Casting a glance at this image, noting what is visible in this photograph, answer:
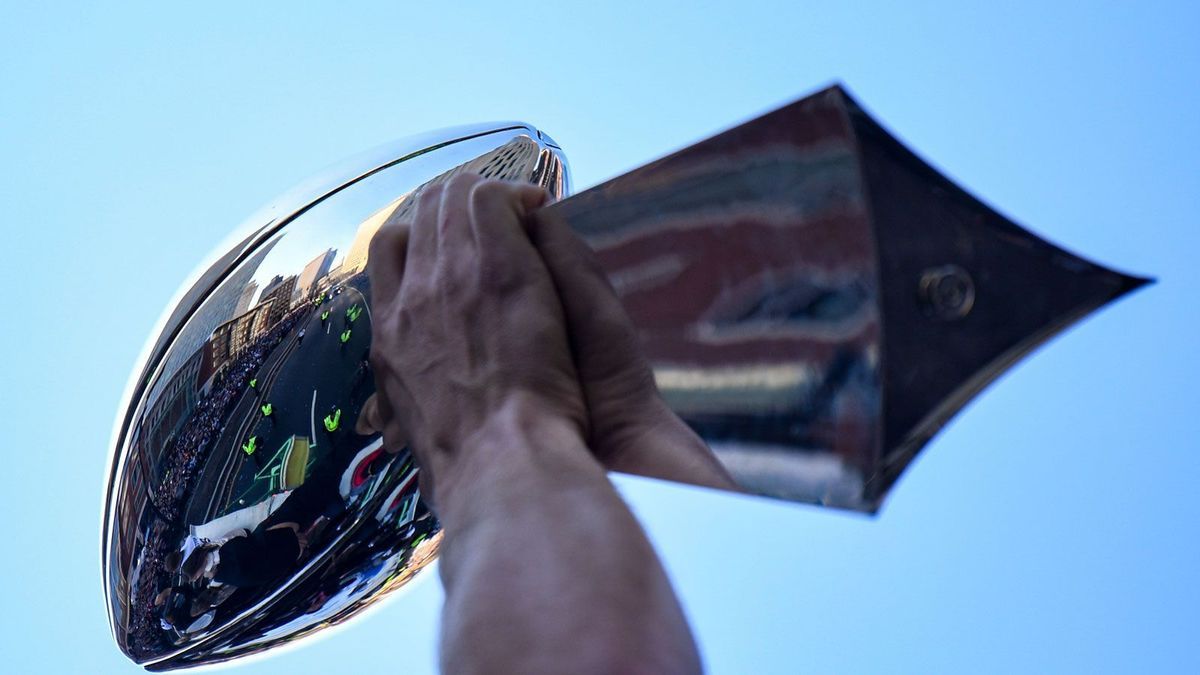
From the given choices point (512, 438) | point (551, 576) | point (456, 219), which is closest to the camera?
point (551, 576)

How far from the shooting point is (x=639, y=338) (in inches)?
22.5

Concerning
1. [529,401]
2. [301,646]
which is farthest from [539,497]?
[301,646]

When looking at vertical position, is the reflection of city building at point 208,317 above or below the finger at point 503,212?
below

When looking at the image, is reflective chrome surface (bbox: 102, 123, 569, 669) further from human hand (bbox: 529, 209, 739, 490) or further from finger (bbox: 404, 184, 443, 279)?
human hand (bbox: 529, 209, 739, 490)

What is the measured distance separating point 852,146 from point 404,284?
28cm

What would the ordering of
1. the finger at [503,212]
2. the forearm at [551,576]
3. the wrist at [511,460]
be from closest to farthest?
the forearm at [551,576] → the wrist at [511,460] → the finger at [503,212]

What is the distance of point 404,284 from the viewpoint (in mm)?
660

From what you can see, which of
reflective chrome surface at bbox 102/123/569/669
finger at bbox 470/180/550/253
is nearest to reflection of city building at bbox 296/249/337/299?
reflective chrome surface at bbox 102/123/569/669

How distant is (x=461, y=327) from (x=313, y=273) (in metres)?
0.12

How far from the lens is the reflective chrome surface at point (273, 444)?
2.17ft

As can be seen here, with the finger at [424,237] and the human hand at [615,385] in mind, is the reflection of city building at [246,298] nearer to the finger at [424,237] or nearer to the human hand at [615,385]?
the finger at [424,237]

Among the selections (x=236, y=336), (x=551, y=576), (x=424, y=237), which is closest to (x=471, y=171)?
(x=424, y=237)

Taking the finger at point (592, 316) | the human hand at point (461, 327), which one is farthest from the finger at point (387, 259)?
the finger at point (592, 316)

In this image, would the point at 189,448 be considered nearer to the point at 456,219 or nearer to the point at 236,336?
the point at 236,336
